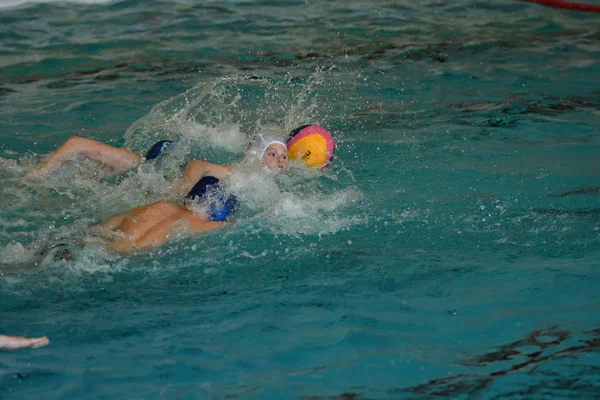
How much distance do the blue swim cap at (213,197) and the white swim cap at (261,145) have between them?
47cm

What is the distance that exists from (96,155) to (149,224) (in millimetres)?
1177

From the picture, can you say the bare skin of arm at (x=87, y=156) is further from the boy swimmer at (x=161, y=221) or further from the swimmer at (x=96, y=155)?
the boy swimmer at (x=161, y=221)

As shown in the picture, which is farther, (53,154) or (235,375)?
(53,154)

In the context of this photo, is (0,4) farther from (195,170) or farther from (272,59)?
(195,170)

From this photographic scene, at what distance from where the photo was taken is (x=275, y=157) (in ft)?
14.2

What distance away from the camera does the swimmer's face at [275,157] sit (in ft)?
14.2

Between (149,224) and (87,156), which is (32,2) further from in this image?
(149,224)

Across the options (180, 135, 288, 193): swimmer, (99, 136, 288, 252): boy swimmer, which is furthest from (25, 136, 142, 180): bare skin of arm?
(99, 136, 288, 252): boy swimmer

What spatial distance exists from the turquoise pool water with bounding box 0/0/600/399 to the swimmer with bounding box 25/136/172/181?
72 mm

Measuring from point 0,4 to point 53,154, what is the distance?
18.6 feet

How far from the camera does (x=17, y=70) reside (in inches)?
285

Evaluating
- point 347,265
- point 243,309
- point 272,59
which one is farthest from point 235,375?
point 272,59

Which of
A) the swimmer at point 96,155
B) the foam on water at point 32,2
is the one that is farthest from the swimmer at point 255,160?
the foam on water at point 32,2

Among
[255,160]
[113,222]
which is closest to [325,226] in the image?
[255,160]
